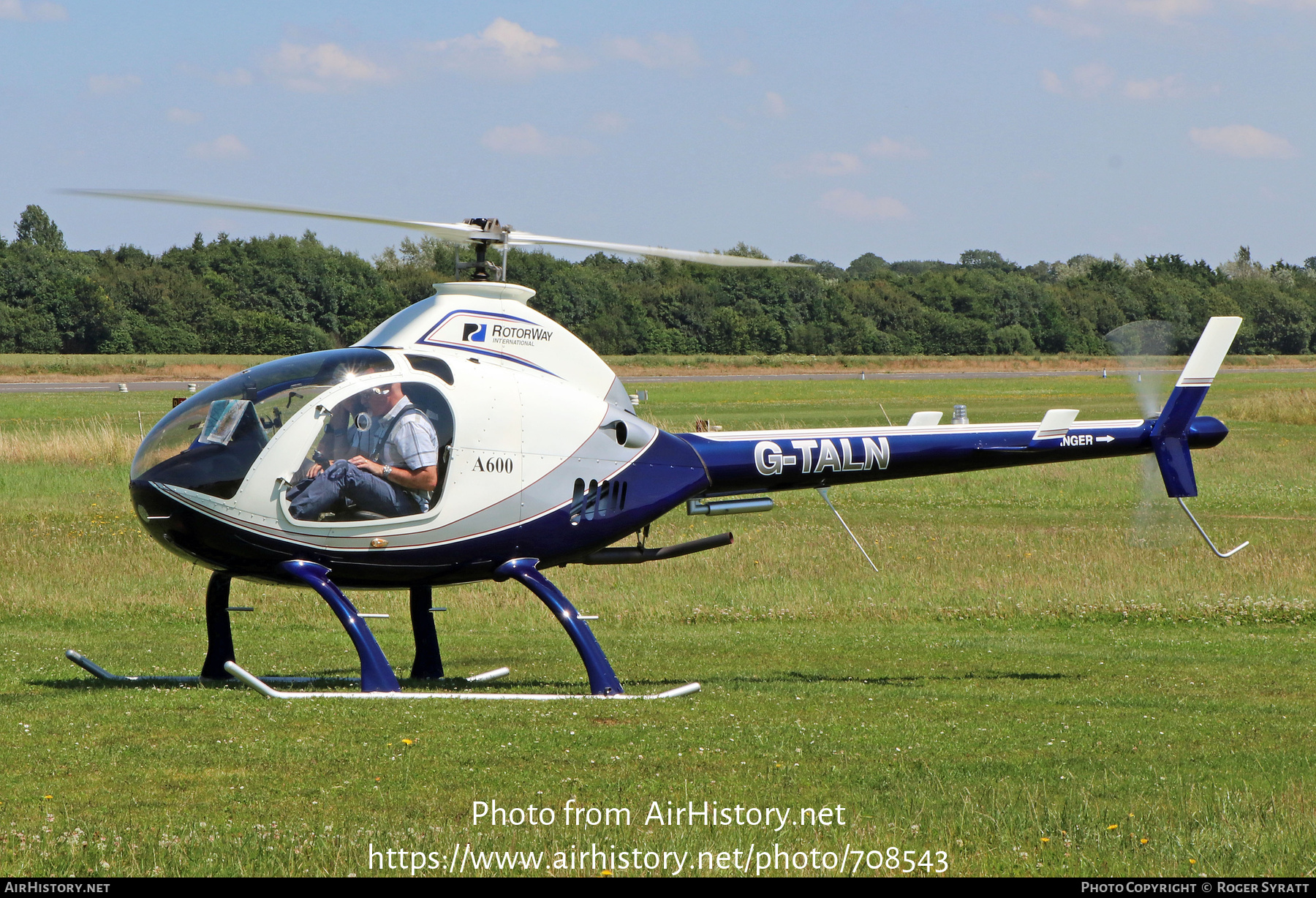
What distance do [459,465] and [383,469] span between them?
68 centimetres

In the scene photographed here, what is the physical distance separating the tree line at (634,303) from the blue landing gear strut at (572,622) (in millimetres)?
52204

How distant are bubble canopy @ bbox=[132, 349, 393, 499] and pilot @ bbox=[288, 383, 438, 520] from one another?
0.40 m

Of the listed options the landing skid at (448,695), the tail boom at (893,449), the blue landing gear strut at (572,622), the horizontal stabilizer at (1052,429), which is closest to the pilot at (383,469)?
the blue landing gear strut at (572,622)

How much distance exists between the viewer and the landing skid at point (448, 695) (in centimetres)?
1068

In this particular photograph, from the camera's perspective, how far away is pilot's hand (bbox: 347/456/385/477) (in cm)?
1091

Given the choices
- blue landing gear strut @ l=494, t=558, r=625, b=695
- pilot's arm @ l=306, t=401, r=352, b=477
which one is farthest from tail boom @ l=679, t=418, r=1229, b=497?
pilot's arm @ l=306, t=401, r=352, b=477

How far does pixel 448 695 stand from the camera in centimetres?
1128

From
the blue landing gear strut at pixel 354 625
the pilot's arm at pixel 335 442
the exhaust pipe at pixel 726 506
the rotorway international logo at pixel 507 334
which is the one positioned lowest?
the blue landing gear strut at pixel 354 625

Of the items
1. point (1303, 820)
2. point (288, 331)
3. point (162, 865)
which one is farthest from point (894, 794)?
point (288, 331)

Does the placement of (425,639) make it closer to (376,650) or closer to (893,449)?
(376,650)

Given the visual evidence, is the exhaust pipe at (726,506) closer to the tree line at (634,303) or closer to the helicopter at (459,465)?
the helicopter at (459,465)

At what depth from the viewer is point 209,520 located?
35.3ft

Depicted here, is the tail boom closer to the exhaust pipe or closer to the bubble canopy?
the exhaust pipe
